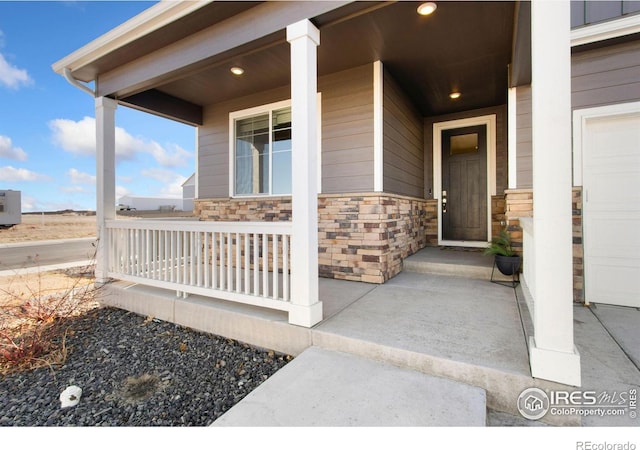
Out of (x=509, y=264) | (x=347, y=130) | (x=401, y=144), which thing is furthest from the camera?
(x=401, y=144)

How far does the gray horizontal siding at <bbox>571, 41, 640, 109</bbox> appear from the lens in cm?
288

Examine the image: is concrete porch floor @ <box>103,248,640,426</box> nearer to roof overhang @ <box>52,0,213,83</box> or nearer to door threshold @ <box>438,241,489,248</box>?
door threshold @ <box>438,241,489,248</box>

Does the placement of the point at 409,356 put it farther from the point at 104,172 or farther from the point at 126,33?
the point at 104,172

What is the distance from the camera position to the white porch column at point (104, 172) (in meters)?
3.96

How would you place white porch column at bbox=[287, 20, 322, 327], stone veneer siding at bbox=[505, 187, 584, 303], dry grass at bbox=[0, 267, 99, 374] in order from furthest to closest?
stone veneer siding at bbox=[505, 187, 584, 303] → dry grass at bbox=[0, 267, 99, 374] → white porch column at bbox=[287, 20, 322, 327]

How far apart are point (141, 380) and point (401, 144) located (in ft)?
13.8

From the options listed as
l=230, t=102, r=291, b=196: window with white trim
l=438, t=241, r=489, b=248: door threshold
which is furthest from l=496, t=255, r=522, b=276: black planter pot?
l=230, t=102, r=291, b=196: window with white trim

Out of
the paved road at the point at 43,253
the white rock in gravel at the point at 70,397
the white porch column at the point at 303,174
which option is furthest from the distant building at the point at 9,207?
the white porch column at the point at 303,174

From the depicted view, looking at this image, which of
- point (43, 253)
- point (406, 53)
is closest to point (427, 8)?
point (406, 53)

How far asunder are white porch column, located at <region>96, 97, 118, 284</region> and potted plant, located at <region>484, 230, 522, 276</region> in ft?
16.5

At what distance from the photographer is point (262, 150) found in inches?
186

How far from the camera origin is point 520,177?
3494mm

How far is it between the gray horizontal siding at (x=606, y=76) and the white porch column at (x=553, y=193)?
200cm
